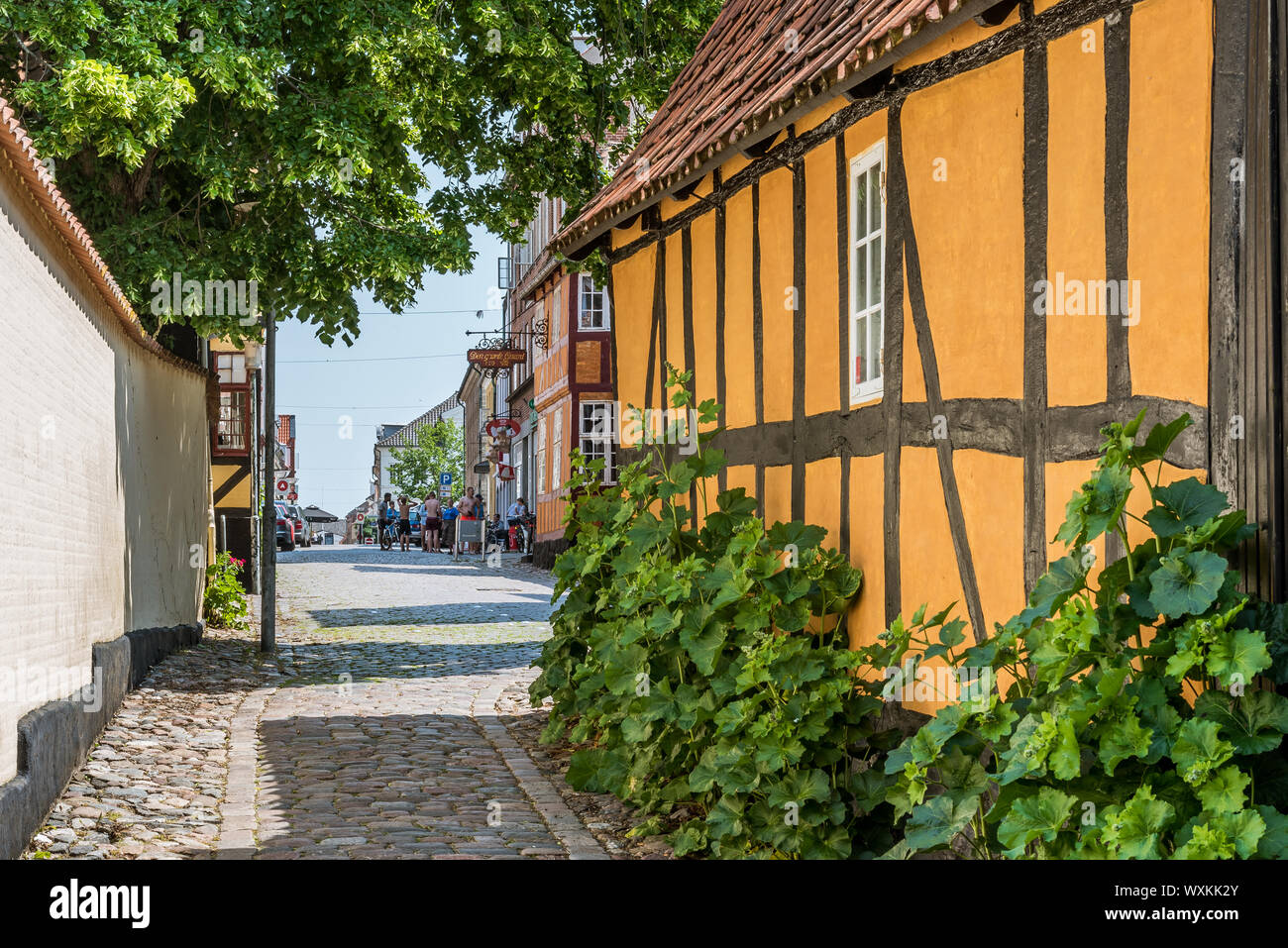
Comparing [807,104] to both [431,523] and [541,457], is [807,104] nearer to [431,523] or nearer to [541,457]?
[541,457]

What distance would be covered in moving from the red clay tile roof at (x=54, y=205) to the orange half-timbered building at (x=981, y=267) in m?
3.20

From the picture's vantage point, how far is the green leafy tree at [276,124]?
36.0ft

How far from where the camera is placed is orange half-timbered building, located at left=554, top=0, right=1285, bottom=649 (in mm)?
4219

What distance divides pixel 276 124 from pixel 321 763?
19.5ft

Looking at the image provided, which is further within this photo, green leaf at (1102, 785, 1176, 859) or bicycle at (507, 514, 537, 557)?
bicycle at (507, 514, 537, 557)

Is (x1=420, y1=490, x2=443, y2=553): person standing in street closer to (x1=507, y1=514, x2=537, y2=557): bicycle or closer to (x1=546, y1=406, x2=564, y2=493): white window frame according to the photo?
(x1=507, y1=514, x2=537, y2=557): bicycle

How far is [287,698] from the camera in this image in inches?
438

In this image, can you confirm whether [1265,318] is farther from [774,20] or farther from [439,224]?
[439,224]

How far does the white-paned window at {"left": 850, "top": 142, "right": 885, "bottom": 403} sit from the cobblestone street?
99.9 inches
